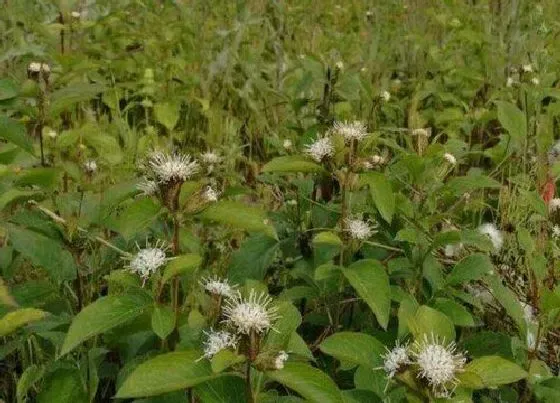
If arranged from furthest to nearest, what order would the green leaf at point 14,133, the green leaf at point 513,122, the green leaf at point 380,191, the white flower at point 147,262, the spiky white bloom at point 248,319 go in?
1. the green leaf at point 513,122
2. the green leaf at point 14,133
3. the green leaf at point 380,191
4. the white flower at point 147,262
5. the spiky white bloom at point 248,319

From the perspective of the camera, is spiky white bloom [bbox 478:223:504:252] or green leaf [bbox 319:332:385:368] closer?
green leaf [bbox 319:332:385:368]

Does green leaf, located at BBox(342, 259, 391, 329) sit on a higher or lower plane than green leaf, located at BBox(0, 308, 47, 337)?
higher

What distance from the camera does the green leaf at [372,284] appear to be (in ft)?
4.93

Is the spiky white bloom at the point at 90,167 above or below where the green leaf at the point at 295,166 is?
above

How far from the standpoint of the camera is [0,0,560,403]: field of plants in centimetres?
132

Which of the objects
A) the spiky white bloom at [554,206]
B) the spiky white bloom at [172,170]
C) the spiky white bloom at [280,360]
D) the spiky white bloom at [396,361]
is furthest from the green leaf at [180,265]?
the spiky white bloom at [554,206]

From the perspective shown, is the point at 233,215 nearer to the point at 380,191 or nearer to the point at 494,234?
the point at 380,191

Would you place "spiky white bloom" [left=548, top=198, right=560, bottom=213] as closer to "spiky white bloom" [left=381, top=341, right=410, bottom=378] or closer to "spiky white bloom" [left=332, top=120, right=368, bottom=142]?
"spiky white bloom" [left=332, top=120, right=368, bottom=142]

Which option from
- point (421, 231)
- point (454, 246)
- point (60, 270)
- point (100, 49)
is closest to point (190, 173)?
point (60, 270)

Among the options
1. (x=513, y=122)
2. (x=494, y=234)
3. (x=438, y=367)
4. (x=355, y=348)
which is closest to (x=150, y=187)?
(x=355, y=348)

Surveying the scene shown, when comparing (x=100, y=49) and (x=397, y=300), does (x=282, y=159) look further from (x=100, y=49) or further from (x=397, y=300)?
(x=100, y=49)

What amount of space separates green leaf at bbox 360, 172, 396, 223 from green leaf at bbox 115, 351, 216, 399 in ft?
1.66

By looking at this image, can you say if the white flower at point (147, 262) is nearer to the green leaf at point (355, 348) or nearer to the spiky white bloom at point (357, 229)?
the green leaf at point (355, 348)

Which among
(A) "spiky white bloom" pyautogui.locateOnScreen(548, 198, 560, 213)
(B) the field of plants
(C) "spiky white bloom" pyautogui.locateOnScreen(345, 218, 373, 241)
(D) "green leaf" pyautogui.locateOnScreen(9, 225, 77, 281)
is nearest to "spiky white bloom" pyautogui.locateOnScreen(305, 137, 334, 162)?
(B) the field of plants
